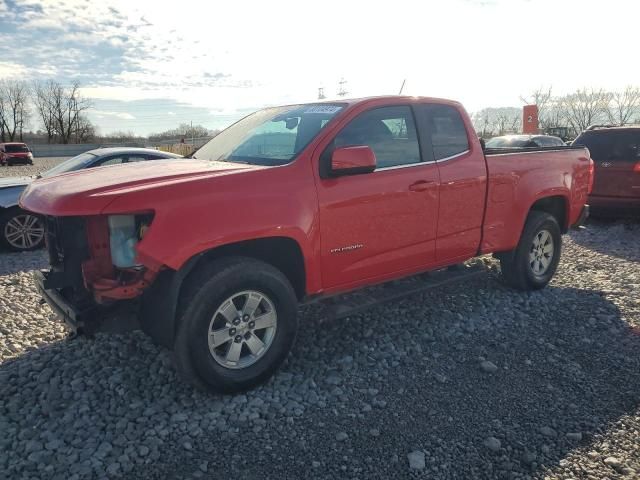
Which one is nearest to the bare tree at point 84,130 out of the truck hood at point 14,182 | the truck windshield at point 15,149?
the truck windshield at point 15,149

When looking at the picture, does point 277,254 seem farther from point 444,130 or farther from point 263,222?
point 444,130

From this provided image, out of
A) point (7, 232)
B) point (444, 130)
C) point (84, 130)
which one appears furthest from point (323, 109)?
point (84, 130)

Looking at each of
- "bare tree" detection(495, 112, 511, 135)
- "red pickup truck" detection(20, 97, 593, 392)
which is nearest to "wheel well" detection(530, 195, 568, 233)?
"red pickup truck" detection(20, 97, 593, 392)

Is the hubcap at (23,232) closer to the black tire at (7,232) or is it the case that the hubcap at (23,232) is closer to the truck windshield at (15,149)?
the black tire at (7,232)

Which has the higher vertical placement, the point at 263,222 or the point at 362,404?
the point at 263,222

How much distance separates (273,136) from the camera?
402 centimetres

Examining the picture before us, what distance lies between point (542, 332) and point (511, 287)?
1.16 m

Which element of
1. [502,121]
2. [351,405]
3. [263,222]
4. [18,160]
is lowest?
[351,405]

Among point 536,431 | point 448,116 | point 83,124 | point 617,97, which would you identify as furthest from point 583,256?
point 83,124

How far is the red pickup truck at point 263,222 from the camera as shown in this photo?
3.04 metres

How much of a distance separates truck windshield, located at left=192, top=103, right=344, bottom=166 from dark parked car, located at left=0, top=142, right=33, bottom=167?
32.2 m

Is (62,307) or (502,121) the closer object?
(62,307)

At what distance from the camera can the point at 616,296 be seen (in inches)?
207

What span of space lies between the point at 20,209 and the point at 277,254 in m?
5.55
